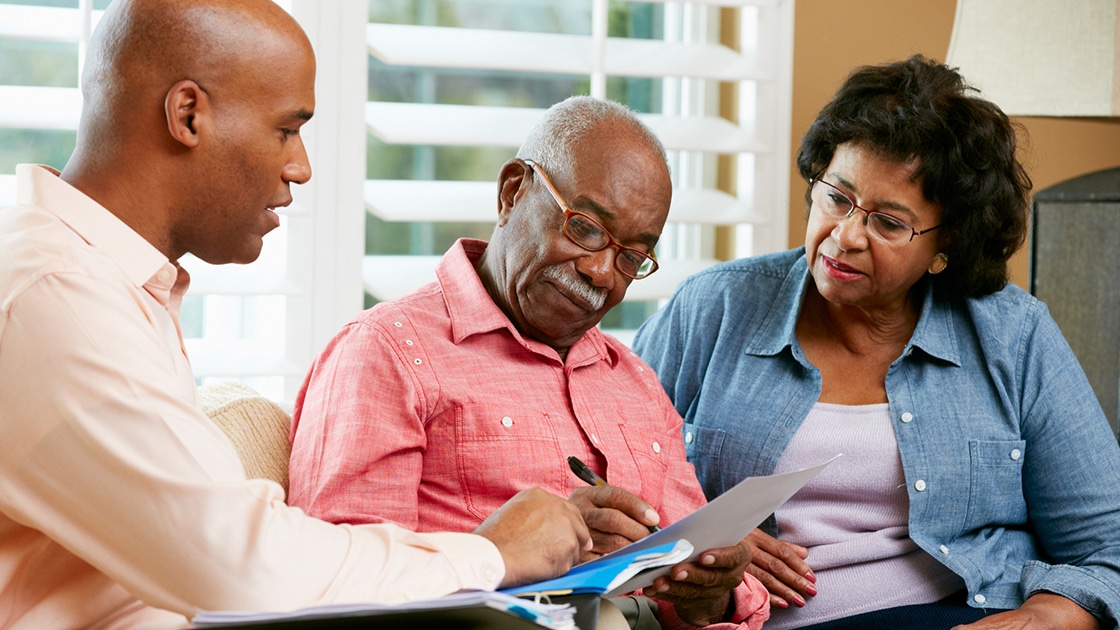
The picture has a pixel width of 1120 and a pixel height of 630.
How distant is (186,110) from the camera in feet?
3.44

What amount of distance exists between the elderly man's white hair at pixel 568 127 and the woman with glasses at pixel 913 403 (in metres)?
0.46

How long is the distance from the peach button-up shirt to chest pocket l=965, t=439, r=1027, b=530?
3.88 feet

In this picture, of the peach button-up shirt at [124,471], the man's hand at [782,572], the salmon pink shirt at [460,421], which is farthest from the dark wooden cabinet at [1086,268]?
the peach button-up shirt at [124,471]

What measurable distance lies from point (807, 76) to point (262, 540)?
193cm

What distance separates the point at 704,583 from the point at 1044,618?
0.63 metres

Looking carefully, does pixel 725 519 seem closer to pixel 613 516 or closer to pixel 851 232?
pixel 613 516

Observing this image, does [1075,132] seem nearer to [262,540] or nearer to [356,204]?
[356,204]

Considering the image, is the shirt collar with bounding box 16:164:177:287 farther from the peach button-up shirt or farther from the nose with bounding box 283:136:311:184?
the nose with bounding box 283:136:311:184

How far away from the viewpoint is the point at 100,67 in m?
1.08

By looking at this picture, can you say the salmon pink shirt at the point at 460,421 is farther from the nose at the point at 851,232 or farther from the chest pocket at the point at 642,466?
the nose at the point at 851,232

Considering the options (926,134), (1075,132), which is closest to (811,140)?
(926,134)

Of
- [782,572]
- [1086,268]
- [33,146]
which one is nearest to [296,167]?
[782,572]

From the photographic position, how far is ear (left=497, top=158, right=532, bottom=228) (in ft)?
5.45

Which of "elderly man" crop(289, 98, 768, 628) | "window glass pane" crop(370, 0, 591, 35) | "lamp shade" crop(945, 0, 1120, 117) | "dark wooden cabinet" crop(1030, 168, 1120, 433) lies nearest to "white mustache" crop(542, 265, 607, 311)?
"elderly man" crop(289, 98, 768, 628)
